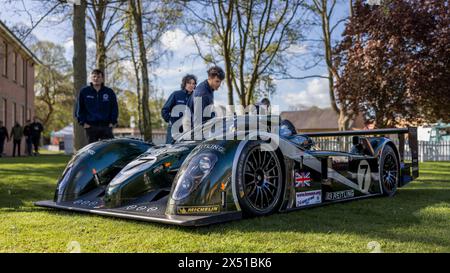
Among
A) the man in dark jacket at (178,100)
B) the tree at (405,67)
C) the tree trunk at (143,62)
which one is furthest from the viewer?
the tree at (405,67)

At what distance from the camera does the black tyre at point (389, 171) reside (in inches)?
255

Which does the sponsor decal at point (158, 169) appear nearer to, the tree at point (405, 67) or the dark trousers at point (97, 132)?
the dark trousers at point (97, 132)

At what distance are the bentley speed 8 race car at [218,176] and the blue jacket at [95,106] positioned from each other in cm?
118

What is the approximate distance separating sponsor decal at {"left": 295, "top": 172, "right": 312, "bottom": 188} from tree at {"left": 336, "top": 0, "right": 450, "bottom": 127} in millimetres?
8682

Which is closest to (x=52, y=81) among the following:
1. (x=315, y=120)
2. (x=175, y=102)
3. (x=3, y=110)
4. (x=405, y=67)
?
(x=3, y=110)

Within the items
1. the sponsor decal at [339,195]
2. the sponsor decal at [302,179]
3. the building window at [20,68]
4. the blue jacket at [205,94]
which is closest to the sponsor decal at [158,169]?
the blue jacket at [205,94]

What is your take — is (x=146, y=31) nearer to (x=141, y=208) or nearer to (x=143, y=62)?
(x=143, y=62)

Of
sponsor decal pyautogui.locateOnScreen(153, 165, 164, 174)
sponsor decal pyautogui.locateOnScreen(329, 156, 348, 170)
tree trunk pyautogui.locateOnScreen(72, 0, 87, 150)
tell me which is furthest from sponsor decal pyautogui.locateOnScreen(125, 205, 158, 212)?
tree trunk pyautogui.locateOnScreen(72, 0, 87, 150)

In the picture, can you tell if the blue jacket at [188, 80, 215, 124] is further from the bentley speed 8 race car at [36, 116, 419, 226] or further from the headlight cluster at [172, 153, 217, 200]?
the headlight cluster at [172, 153, 217, 200]

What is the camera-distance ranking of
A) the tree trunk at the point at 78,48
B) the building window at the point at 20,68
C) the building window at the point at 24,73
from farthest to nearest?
the building window at the point at 24,73, the building window at the point at 20,68, the tree trunk at the point at 78,48

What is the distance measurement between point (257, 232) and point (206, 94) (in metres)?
2.40

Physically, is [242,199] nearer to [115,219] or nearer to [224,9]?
[115,219]

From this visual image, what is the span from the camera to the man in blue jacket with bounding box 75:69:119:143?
22.8ft

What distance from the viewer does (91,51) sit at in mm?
24625
